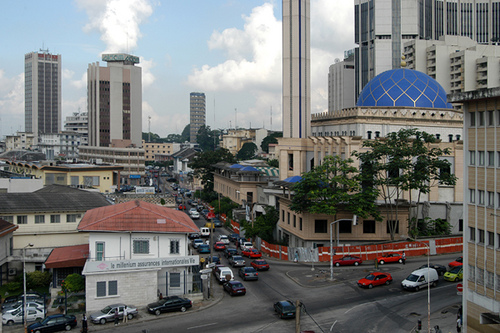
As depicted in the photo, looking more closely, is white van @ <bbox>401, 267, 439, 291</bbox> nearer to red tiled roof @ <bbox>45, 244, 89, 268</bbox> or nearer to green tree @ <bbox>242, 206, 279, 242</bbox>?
red tiled roof @ <bbox>45, 244, 89, 268</bbox>

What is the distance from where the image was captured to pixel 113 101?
17788 cm

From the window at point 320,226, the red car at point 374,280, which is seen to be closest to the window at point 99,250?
the red car at point 374,280

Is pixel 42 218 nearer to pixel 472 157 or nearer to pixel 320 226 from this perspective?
pixel 320 226

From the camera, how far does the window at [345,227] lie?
54031 mm

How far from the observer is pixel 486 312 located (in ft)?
93.2

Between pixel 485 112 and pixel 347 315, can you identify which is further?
pixel 347 315

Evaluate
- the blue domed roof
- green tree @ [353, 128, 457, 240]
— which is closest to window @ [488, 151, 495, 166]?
green tree @ [353, 128, 457, 240]

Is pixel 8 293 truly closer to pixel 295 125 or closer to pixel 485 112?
pixel 485 112

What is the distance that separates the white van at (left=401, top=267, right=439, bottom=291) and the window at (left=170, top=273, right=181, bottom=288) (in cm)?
1739

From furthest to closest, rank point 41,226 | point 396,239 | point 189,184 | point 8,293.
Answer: point 189,184 < point 396,239 < point 41,226 < point 8,293

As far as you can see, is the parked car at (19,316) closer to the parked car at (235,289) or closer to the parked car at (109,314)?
the parked car at (109,314)

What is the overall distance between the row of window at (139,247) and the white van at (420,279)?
708 inches

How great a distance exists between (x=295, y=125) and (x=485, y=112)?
49.7 metres

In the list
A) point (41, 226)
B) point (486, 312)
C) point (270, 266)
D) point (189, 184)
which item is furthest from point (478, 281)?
point (189, 184)
